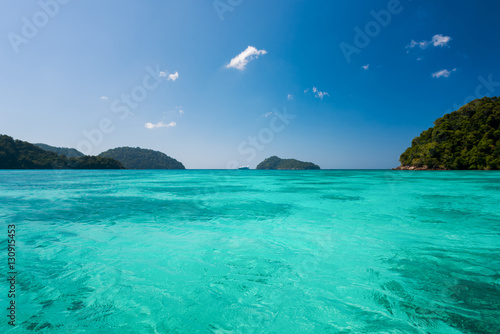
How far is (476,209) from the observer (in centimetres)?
1028

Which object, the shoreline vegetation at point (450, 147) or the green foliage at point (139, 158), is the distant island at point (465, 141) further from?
the green foliage at point (139, 158)

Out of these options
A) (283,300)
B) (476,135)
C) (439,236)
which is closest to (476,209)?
(439,236)

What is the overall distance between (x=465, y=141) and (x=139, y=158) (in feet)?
577

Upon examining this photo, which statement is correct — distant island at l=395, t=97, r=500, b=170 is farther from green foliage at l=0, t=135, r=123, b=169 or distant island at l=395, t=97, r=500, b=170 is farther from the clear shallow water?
green foliage at l=0, t=135, r=123, b=169

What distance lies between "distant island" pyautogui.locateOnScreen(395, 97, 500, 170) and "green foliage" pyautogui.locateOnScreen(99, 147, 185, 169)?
161 m

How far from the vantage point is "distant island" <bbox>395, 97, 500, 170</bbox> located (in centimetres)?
5881

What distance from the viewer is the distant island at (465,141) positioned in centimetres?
5881

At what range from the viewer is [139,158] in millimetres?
158375

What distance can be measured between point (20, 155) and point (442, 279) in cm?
13379

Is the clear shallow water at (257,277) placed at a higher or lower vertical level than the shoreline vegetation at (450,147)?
lower

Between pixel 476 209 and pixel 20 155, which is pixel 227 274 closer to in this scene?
pixel 476 209

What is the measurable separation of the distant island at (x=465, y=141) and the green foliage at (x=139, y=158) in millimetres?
160587

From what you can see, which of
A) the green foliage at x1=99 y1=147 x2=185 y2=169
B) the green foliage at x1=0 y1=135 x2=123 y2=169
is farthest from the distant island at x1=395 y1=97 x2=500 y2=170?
the green foliage at x1=99 y1=147 x2=185 y2=169

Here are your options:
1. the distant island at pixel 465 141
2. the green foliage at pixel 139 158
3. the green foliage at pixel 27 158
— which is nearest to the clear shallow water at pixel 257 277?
the distant island at pixel 465 141
